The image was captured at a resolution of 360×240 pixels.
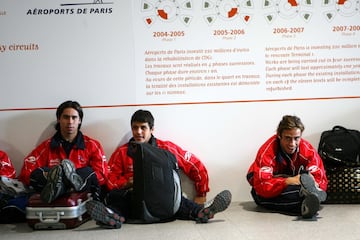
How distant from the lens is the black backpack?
142 inches

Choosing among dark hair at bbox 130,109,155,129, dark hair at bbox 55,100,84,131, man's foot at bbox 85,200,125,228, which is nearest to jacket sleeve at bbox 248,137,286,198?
dark hair at bbox 130,109,155,129

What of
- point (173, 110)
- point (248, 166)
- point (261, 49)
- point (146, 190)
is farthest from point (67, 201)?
point (261, 49)

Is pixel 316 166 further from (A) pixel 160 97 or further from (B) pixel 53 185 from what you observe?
(B) pixel 53 185

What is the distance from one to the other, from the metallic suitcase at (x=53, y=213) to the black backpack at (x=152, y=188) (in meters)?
0.44

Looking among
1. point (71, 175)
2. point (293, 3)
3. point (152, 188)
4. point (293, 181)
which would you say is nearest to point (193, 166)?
point (152, 188)

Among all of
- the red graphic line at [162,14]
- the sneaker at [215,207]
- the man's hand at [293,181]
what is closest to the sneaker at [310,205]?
the man's hand at [293,181]

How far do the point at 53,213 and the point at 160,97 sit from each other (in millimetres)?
1385

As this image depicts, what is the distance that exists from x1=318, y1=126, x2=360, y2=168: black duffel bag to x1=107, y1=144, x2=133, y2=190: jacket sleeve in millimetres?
1650

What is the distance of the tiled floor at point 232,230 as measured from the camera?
10.7 ft

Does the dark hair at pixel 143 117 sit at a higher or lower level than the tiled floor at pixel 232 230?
higher

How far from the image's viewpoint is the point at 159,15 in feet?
14.2

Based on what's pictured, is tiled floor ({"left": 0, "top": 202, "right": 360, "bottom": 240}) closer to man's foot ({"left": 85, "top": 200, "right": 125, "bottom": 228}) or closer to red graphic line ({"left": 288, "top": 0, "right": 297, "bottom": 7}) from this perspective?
man's foot ({"left": 85, "top": 200, "right": 125, "bottom": 228})

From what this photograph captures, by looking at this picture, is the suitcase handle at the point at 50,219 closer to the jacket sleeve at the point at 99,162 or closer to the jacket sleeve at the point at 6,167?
the jacket sleeve at the point at 99,162

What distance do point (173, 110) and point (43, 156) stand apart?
3.80ft
